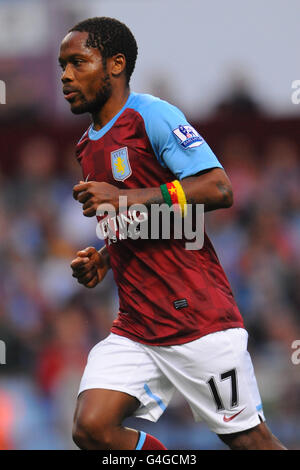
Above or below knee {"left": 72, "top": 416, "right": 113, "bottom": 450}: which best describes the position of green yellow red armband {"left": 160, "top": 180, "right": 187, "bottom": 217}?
above

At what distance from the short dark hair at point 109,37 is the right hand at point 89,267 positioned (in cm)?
91

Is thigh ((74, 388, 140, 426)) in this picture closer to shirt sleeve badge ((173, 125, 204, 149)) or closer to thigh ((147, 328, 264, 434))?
thigh ((147, 328, 264, 434))

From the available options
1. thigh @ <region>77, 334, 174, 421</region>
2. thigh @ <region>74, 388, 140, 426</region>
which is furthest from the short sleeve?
thigh @ <region>74, 388, 140, 426</region>

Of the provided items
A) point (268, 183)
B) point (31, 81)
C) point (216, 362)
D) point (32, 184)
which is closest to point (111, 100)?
point (216, 362)

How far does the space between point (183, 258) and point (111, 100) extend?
839 mm

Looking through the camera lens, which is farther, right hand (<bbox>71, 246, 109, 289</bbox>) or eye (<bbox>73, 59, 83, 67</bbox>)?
right hand (<bbox>71, 246, 109, 289</bbox>)

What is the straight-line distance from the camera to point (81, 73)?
4.22 meters

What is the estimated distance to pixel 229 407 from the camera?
430 centimetres

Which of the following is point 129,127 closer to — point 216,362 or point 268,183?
point 216,362

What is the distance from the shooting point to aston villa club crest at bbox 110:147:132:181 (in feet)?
13.8

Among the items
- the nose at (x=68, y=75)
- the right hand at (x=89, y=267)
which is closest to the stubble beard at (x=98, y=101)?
the nose at (x=68, y=75)

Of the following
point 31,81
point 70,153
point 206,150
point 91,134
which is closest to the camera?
point 206,150

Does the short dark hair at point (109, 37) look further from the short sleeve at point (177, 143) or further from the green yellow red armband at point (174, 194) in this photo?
the green yellow red armband at point (174, 194)

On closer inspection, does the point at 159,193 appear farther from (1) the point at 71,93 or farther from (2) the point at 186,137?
(1) the point at 71,93
